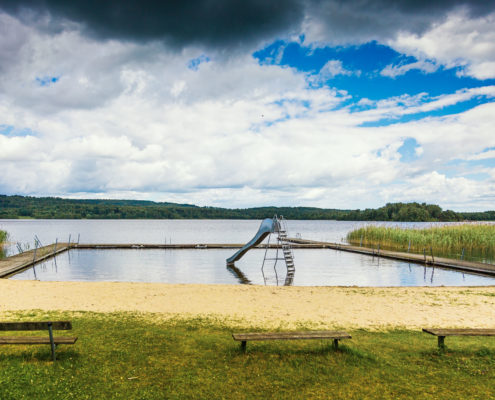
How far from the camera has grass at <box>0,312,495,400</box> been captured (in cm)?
554

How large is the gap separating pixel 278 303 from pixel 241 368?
6.24 m

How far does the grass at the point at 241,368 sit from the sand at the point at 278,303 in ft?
5.82

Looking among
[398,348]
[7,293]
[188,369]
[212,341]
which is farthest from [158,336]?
[7,293]

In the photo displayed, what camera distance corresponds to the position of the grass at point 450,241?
31684mm

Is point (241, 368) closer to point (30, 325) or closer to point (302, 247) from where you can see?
point (30, 325)

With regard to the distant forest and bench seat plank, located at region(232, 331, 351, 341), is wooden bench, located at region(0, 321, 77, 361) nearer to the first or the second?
bench seat plank, located at region(232, 331, 351, 341)

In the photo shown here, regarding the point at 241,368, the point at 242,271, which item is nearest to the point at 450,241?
the point at 242,271

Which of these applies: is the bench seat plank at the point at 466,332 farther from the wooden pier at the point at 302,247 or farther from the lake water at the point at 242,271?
the wooden pier at the point at 302,247

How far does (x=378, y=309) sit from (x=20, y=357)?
9065 mm

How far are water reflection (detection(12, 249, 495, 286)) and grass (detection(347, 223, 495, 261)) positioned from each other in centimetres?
645

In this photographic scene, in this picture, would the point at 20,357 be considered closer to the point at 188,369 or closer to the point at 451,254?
the point at 188,369

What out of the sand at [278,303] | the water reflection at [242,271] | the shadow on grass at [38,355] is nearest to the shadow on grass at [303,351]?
the sand at [278,303]

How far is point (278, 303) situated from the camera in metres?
12.6

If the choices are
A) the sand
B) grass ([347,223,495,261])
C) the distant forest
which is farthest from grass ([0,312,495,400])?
the distant forest
